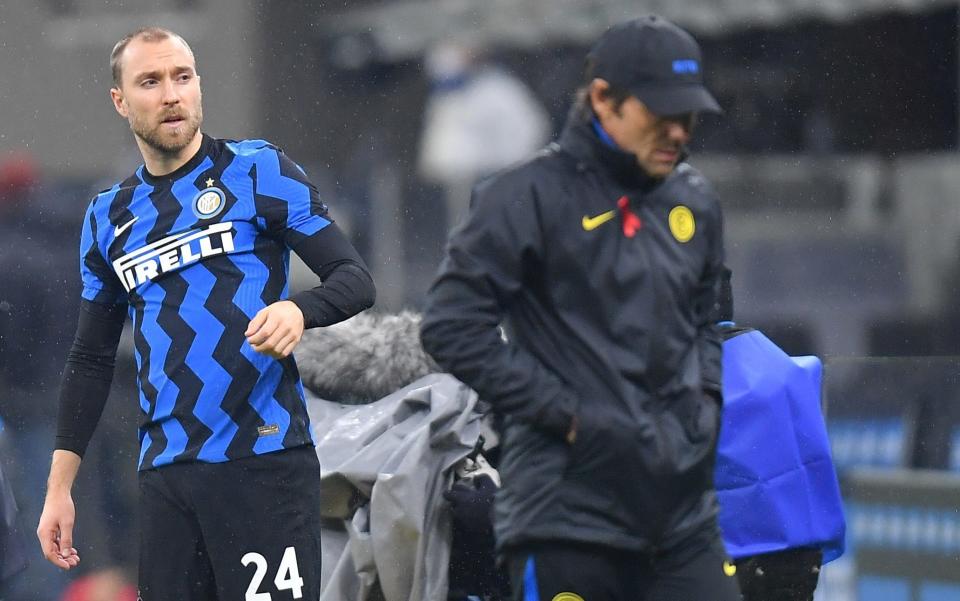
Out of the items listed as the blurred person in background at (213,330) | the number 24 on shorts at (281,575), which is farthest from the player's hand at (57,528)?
the number 24 on shorts at (281,575)

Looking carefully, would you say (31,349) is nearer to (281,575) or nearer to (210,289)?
(210,289)

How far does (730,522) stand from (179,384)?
1.45m

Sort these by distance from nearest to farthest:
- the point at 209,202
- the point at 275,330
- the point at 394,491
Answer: the point at 275,330
the point at 209,202
the point at 394,491

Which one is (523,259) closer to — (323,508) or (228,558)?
(228,558)

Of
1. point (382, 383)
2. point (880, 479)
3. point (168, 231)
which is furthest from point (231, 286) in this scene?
point (880, 479)

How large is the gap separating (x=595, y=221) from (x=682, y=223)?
210 mm

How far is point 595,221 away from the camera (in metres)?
3.26

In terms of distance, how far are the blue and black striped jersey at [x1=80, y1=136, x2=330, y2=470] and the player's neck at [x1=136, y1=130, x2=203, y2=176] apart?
0.06ft

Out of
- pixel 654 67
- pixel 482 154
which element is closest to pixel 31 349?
pixel 482 154

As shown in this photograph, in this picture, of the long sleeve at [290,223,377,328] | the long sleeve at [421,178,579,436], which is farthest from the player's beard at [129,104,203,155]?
the long sleeve at [421,178,579,436]

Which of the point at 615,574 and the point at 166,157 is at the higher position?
the point at 166,157

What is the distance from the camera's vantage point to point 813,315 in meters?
6.70

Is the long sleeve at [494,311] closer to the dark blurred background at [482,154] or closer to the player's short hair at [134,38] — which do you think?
the player's short hair at [134,38]

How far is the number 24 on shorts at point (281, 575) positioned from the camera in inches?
151
